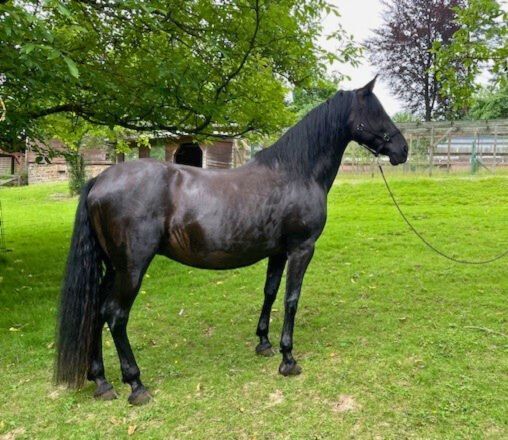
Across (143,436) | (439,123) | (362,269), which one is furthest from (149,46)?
(439,123)

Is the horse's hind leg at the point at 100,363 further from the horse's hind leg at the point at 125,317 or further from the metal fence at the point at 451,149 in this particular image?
the metal fence at the point at 451,149

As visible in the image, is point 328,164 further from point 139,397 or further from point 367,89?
point 139,397

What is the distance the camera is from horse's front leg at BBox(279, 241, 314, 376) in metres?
3.35

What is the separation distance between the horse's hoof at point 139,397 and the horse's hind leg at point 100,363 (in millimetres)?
158

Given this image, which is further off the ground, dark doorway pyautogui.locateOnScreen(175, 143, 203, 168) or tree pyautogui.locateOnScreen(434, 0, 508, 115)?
tree pyautogui.locateOnScreen(434, 0, 508, 115)

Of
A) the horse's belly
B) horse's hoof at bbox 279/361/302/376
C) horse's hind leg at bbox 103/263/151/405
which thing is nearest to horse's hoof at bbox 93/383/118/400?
horse's hind leg at bbox 103/263/151/405

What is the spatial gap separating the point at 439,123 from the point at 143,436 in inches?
635

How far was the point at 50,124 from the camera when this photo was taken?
854 cm

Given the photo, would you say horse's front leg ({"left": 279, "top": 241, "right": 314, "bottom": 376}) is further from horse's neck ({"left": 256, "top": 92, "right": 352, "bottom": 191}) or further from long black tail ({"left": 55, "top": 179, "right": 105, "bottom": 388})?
long black tail ({"left": 55, "top": 179, "right": 105, "bottom": 388})

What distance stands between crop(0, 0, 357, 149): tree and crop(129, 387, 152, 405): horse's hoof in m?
3.40

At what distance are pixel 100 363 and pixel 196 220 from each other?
4.11 ft

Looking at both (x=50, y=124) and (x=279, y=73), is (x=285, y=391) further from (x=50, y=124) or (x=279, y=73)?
(x=50, y=124)

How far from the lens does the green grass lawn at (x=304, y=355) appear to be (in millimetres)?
2736

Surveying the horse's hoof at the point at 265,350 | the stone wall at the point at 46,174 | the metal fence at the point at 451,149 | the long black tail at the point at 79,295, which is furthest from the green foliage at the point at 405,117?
the long black tail at the point at 79,295
